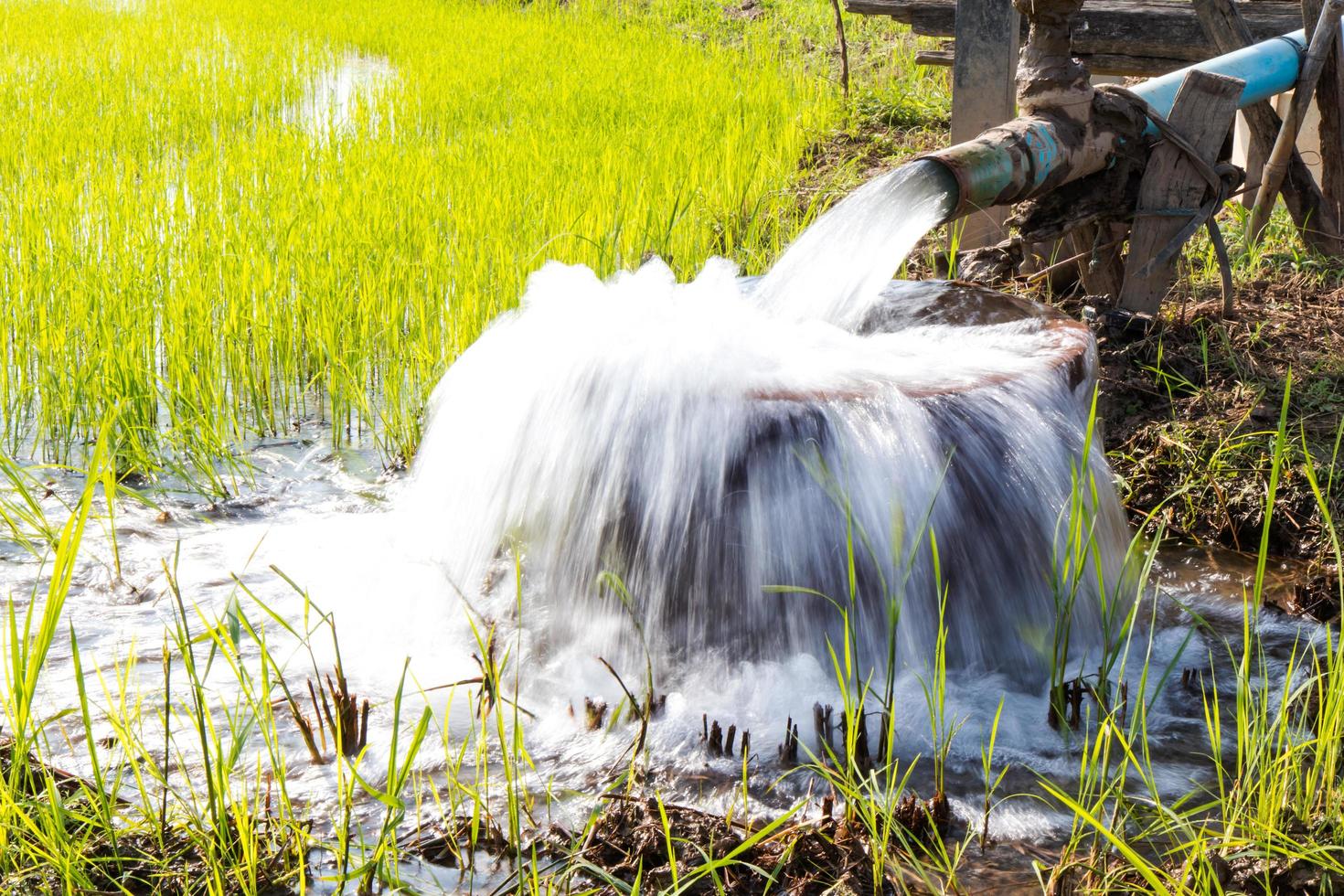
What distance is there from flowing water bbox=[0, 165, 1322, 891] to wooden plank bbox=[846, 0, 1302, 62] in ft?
8.40

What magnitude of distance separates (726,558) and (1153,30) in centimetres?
360

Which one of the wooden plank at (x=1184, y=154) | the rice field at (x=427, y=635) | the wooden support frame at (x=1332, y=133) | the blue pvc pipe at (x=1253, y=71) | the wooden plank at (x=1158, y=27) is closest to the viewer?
the rice field at (x=427, y=635)

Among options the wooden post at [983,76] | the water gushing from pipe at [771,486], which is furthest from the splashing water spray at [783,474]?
the wooden post at [983,76]

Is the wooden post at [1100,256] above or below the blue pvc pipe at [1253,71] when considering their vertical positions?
below

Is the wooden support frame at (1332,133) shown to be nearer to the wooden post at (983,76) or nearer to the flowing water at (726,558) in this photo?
the wooden post at (983,76)

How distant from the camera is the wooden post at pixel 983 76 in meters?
4.21

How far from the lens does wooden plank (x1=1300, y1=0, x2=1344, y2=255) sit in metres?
4.04

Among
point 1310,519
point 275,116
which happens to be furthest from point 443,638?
point 275,116

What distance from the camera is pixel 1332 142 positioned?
4109 millimetres

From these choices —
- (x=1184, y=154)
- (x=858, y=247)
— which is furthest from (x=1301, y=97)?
(x=858, y=247)

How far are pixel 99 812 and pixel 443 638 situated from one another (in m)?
0.86

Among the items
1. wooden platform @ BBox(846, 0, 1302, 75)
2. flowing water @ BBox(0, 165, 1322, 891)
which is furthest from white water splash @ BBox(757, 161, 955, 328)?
wooden platform @ BBox(846, 0, 1302, 75)

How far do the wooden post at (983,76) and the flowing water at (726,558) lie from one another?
1597 millimetres

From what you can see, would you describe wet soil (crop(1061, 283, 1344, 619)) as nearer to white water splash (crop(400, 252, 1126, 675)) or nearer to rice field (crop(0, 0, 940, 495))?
white water splash (crop(400, 252, 1126, 675))
